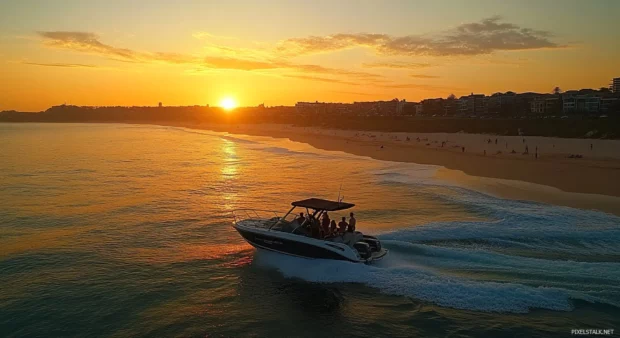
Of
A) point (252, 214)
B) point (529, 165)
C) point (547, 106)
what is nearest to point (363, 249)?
point (252, 214)

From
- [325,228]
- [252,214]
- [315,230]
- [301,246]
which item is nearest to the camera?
[301,246]

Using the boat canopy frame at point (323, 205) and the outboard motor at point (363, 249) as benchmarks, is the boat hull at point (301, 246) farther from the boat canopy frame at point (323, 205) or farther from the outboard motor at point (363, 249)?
the boat canopy frame at point (323, 205)

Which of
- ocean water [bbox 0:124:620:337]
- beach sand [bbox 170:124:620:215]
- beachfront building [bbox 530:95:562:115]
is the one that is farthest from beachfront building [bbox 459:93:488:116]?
ocean water [bbox 0:124:620:337]

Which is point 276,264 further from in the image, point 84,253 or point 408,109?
point 408,109

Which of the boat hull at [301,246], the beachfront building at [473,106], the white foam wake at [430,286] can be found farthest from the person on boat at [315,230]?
the beachfront building at [473,106]

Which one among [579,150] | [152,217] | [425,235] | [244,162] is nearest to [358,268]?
[425,235]

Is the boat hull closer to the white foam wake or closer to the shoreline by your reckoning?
the white foam wake

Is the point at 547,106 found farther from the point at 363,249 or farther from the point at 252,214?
the point at 363,249
